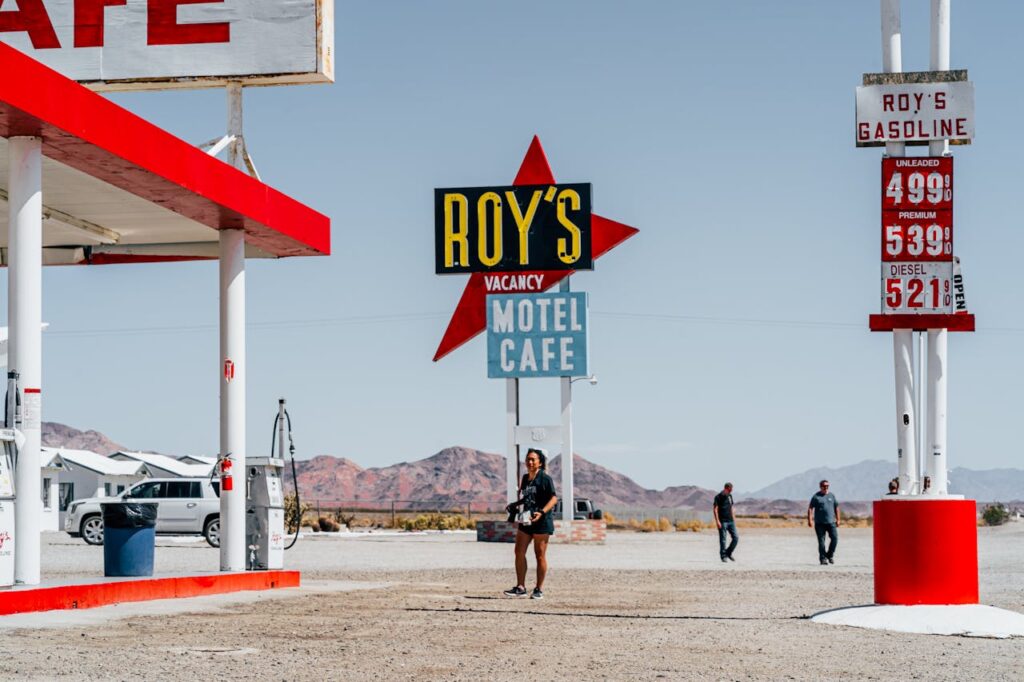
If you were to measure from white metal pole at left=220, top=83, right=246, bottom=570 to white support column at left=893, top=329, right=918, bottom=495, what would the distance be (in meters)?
8.23

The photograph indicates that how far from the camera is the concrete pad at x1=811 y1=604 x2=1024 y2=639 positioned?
13.9 m

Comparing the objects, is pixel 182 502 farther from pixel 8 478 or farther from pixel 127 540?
pixel 8 478

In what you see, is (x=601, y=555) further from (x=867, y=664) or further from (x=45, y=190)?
(x=867, y=664)

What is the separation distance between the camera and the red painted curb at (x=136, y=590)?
14.4 meters

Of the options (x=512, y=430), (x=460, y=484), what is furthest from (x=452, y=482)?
(x=512, y=430)

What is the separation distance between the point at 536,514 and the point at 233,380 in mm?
4252

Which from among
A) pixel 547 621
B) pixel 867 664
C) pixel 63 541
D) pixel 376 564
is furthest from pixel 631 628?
pixel 63 541

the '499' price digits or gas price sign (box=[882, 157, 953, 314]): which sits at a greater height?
gas price sign (box=[882, 157, 953, 314])

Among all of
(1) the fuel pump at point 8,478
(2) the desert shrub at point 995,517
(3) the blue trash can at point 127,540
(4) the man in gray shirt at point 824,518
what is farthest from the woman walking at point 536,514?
(2) the desert shrub at point 995,517

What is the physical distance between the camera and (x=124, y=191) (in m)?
17.8

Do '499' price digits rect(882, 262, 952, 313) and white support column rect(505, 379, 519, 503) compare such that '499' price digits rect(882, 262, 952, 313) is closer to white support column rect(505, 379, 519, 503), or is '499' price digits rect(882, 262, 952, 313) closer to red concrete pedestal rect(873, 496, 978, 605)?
red concrete pedestal rect(873, 496, 978, 605)

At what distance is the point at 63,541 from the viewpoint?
40.9 metres

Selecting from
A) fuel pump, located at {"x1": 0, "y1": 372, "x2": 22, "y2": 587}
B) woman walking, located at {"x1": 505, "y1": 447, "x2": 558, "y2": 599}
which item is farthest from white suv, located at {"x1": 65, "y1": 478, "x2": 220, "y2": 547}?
fuel pump, located at {"x1": 0, "y1": 372, "x2": 22, "y2": 587}

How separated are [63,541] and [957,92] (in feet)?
102
